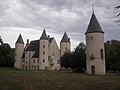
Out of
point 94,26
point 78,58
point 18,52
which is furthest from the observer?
point 18,52

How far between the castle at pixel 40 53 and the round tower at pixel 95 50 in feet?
114

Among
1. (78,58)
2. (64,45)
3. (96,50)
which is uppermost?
(64,45)

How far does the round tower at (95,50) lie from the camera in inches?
1698

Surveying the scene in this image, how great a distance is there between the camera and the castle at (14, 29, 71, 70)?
7781 centimetres

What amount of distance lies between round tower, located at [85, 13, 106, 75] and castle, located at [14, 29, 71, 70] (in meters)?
34.7

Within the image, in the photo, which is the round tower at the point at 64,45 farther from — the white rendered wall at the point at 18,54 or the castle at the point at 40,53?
the white rendered wall at the point at 18,54

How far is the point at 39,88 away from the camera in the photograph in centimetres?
2042

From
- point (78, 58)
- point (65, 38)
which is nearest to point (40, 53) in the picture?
point (65, 38)

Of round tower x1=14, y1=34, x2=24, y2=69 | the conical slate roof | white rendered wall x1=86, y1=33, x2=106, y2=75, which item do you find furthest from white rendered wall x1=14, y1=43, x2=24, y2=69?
white rendered wall x1=86, y1=33, x2=106, y2=75

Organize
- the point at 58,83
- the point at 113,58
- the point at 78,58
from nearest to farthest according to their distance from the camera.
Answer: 1. the point at 58,83
2. the point at 78,58
3. the point at 113,58

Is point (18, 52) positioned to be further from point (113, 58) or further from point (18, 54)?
point (113, 58)

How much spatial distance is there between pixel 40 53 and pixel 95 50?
37525 mm

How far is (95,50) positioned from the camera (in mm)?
43094

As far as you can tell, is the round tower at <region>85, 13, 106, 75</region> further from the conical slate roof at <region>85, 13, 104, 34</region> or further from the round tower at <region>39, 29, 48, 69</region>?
the round tower at <region>39, 29, 48, 69</region>
